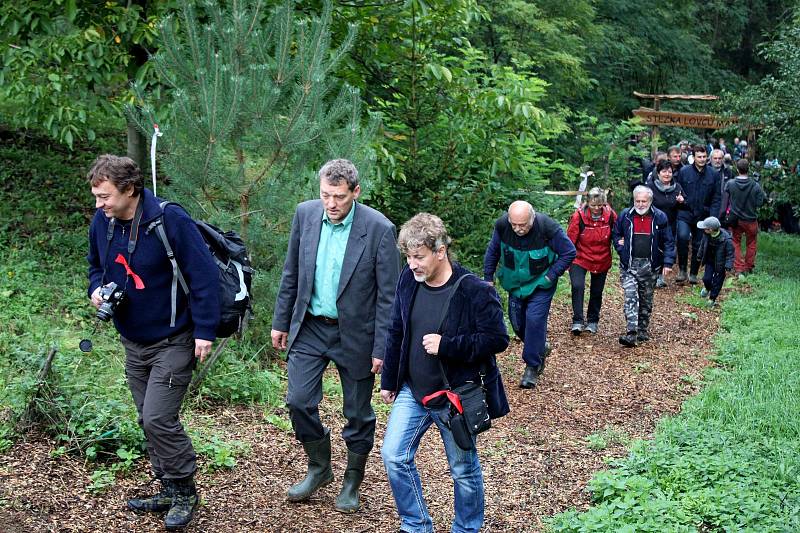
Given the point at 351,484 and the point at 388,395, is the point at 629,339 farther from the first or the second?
the point at 388,395

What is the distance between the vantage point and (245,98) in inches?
273

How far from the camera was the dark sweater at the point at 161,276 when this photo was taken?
466cm

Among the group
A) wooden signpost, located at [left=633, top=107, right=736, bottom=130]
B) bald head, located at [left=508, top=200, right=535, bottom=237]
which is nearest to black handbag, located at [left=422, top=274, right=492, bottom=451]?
bald head, located at [left=508, top=200, right=535, bottom=237]

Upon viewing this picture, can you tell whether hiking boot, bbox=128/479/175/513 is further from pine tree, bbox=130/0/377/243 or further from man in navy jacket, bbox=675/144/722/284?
man in navy jacket, bbox=675/144/722/284

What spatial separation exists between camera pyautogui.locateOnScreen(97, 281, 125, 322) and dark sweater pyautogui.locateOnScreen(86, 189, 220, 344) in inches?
3.4

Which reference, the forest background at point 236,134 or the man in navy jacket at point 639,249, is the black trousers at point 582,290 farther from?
the forest background at point 236,134

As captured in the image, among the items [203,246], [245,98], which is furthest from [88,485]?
[245,98]

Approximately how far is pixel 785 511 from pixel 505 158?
5933 mm

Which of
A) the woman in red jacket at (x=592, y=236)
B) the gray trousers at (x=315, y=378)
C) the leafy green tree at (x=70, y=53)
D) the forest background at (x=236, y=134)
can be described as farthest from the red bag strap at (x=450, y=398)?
the woman in red jacket at (x=592, y=236)

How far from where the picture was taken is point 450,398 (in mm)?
4477

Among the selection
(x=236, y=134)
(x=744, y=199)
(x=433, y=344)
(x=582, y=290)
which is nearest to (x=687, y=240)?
(x=744, y=199)

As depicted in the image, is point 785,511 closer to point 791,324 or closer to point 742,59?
point 791,324

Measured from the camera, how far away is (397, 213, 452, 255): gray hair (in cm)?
434

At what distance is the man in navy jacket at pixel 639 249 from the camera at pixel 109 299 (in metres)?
6.98
